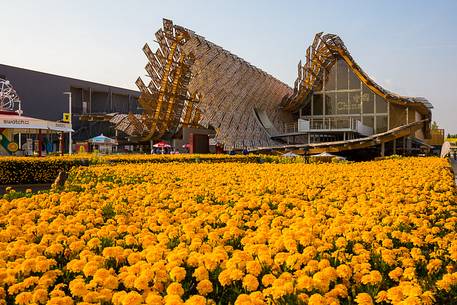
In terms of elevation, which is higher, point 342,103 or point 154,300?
point 342,103

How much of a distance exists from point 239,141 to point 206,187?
38.4 metres

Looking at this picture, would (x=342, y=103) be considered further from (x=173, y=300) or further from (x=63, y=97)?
(x=173, y=300)

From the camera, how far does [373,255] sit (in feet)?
13.1

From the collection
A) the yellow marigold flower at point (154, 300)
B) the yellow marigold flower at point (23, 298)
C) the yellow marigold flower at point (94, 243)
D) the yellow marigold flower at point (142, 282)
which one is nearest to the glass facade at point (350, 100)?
the yellow marigold flower at point (94, 243)

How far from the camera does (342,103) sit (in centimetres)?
5312

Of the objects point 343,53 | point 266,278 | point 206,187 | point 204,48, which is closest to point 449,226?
point 266,278

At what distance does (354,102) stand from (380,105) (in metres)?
2.76

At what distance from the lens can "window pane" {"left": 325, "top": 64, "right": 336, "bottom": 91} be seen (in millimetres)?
52844

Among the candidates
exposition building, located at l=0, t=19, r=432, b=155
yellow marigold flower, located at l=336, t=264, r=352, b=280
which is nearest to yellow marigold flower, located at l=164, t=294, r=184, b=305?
yellow marigold flower, located at l=336, t=264, r=352, b=280

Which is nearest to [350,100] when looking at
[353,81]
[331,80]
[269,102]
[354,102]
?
[354,102]

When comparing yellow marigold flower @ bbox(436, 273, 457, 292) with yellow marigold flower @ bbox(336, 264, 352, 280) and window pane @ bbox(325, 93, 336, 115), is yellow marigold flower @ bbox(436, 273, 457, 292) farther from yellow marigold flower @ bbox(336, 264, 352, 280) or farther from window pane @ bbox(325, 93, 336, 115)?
window pane @ bbox(325, 93, 336, 115)

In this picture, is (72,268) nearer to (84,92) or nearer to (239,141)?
(239,141)

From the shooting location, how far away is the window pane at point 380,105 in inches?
2039

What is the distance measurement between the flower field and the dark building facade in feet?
179
